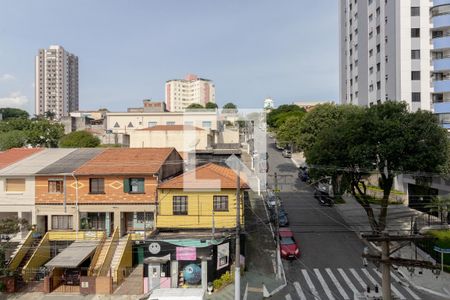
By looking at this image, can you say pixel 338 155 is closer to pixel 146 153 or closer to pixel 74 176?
pixel 146 153

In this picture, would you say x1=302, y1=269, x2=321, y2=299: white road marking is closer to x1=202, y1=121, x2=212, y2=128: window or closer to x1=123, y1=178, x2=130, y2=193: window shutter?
x1=123, y1=178, x2=130, y2=193: window shutter

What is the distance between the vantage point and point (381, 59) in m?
50.8

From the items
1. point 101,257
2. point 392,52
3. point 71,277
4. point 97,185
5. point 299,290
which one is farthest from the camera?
point 392,52

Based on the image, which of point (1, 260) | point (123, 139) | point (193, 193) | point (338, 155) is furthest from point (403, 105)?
point (123, 139)

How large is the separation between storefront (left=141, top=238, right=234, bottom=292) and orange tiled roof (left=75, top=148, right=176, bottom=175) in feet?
18.1

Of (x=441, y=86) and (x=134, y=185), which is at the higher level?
(x=441, y=86)

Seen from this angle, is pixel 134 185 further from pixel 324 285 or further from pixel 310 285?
pixel 324 285

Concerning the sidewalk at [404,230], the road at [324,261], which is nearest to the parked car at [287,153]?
the sidewalk at [404,230]

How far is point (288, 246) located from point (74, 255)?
1487 cm

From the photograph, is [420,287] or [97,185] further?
[97,185]

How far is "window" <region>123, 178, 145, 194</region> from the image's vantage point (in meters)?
26.5

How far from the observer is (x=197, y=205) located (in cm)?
2598

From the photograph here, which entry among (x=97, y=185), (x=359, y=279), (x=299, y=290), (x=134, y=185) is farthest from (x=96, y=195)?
(x=359, y=279)

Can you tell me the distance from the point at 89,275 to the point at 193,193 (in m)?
8.26
